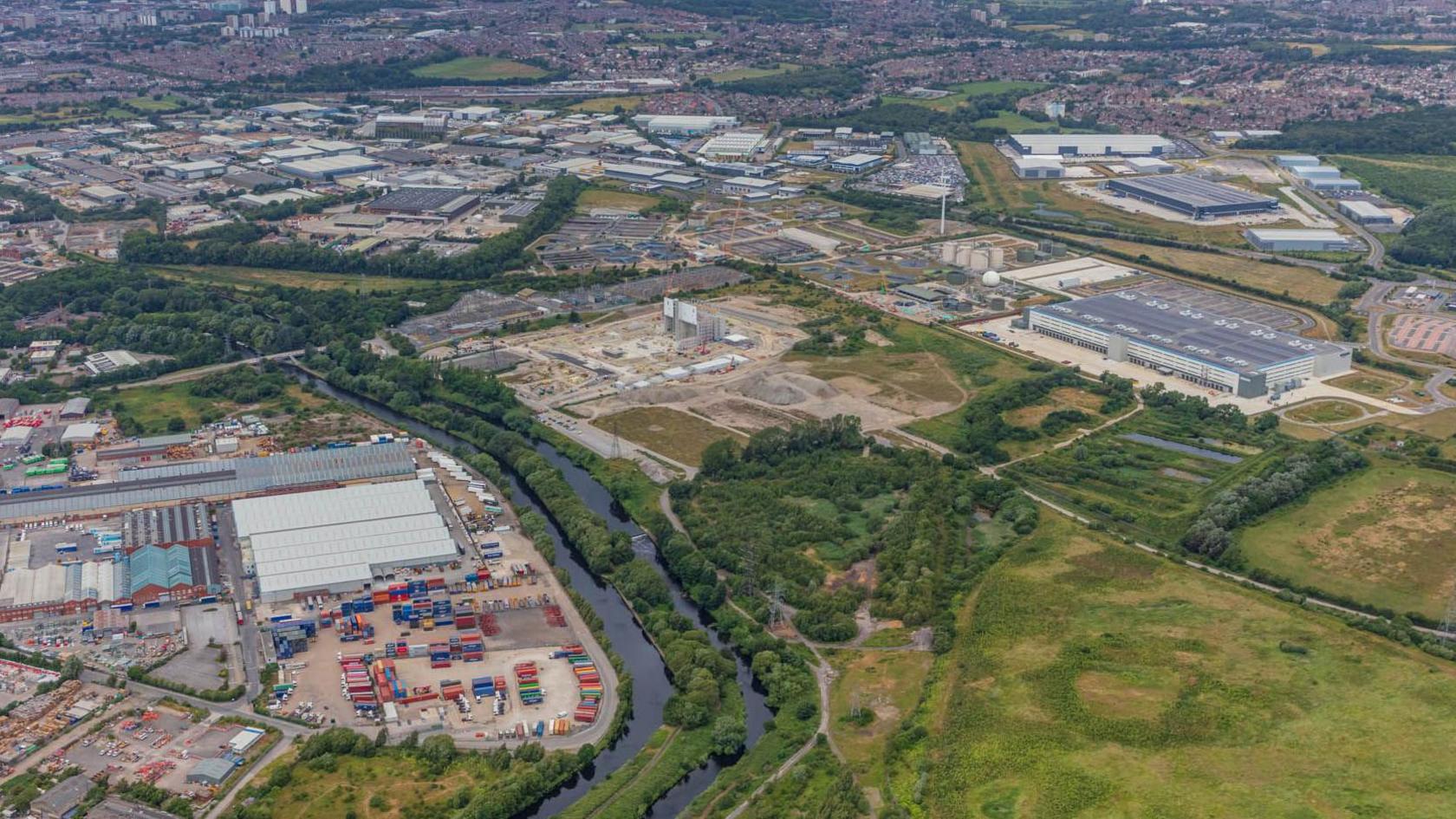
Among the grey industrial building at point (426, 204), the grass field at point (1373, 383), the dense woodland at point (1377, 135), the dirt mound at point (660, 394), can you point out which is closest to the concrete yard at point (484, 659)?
the dirt mound at point (660, 394)

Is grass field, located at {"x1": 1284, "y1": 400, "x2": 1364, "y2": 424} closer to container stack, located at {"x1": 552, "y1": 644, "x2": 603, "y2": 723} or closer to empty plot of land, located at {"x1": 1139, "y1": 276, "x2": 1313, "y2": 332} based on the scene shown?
empty plot of land, located at {"x1": 1139, "y1": 276, "x2": 1313, "y2": 332}

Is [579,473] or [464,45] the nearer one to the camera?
[579,473]

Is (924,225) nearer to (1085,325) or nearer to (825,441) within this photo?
(1085,325)

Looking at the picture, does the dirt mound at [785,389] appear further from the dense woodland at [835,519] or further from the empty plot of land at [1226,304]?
the empty plot of land at [1226,304]

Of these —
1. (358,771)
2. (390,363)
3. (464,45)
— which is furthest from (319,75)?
(358,771)

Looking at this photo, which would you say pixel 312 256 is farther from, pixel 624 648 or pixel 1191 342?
pixel 1191 342

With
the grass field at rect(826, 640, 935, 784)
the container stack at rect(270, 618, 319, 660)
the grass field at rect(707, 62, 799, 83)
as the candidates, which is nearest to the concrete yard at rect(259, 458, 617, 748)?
the container stack at rect(270, 618, 319, 660)

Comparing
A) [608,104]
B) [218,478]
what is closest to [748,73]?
[608,104]
